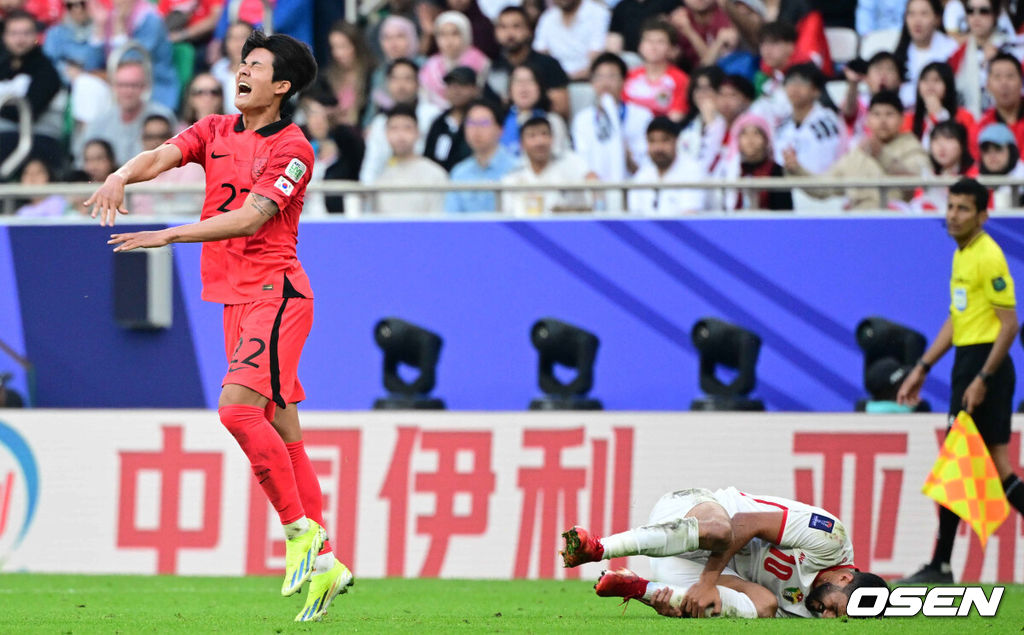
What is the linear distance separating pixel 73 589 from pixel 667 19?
6786mm

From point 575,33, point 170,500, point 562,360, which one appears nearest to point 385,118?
point 575,33

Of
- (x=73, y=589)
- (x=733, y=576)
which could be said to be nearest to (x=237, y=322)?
(x=733, y=576)

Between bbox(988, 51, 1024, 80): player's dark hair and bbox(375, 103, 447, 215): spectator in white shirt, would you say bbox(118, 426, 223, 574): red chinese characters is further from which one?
bbox(988, 51, 1024, 80): player's dark hair

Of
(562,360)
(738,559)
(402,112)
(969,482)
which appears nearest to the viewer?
(738,559)

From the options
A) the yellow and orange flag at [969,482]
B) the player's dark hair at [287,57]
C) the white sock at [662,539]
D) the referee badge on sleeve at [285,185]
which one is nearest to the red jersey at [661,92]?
the yellow and orange flag at [969,482]

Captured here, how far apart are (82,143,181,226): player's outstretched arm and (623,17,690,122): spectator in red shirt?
21.3 feet

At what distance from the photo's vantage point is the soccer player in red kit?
651 cm

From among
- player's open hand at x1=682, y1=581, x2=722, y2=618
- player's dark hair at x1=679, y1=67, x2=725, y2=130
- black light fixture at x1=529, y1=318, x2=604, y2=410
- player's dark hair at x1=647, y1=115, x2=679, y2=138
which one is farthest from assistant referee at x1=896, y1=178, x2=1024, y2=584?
player's dark hair at x1=679, y1=67, x2=725, y2=130

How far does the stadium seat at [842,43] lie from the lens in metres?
12.9

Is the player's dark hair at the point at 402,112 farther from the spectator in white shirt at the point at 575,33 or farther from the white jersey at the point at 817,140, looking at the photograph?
the white jersey at the point at 817,140

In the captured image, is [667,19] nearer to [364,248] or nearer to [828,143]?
[828,143]

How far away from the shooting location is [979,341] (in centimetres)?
941

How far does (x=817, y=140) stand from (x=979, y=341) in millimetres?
3161

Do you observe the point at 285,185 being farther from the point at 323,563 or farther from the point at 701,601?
the point at 701,601
